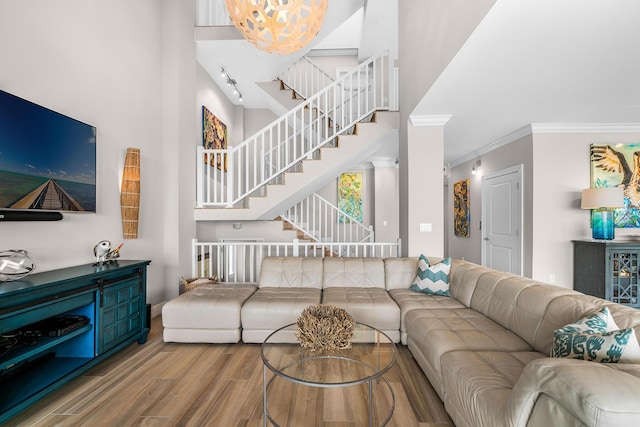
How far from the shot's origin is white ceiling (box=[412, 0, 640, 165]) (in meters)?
1.80

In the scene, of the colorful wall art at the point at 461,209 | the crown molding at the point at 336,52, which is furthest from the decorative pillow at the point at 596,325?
the crown molding at the point at 336,52

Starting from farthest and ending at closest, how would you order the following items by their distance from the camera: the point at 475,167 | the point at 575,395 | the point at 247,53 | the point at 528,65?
the point at 475,167 < the point at 247,53 < the point at 528,65 < the point at 575,395

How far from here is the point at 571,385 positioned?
913mm

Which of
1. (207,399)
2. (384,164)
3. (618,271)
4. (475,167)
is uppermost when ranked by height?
(384,164)

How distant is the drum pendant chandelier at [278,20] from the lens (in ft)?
8.09

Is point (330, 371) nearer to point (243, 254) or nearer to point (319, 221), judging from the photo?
point (243, 254)

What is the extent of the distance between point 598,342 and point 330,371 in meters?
1.19

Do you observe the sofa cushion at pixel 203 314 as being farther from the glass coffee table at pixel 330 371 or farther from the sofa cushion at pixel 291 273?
the glass coffee table at pixel 330 371

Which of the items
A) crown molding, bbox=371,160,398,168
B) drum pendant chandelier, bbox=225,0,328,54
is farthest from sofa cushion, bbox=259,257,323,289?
crown molding, bbox=371,160,398,168

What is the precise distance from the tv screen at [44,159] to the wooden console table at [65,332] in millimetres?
558

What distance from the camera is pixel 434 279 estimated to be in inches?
118

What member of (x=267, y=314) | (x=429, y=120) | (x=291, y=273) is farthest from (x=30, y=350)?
(x=429, y=120)

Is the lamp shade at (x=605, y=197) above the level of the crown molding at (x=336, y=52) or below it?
below

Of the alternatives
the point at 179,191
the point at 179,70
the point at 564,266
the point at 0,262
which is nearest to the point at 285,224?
the point at 179,191
